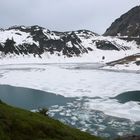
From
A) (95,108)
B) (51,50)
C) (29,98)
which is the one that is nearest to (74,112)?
(95,108)

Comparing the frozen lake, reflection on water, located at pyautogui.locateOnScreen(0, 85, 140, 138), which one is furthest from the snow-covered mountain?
reflection on water, located at pyautogui.locateOnScreen(0, 85, 140, 138)

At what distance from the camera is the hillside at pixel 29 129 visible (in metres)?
17.2

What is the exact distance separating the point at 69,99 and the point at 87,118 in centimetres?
1488

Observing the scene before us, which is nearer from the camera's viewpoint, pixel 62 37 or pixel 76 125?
pixel 76 125

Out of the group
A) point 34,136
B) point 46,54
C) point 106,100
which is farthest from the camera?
point 46,54

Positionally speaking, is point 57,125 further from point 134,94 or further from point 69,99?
point 134,94

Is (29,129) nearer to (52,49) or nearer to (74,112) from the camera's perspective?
(74,112)

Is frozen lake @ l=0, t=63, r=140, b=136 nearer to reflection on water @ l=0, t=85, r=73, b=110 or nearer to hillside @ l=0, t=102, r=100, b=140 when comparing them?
Result: reflection on water @ l=0, t=85, r=73, b=110

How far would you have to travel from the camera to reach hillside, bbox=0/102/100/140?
56.5 feet

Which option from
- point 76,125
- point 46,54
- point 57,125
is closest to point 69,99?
point 76,125

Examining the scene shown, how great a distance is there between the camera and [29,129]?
18062 millimetres

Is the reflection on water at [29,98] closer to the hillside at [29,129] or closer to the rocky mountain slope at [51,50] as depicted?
the hillside at [29,129]

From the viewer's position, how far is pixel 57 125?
2030 centimetres

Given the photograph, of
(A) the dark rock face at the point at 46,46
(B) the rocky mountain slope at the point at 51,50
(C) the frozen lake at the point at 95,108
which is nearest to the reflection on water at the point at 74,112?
(C) the frozen lake at the point at 95,108
